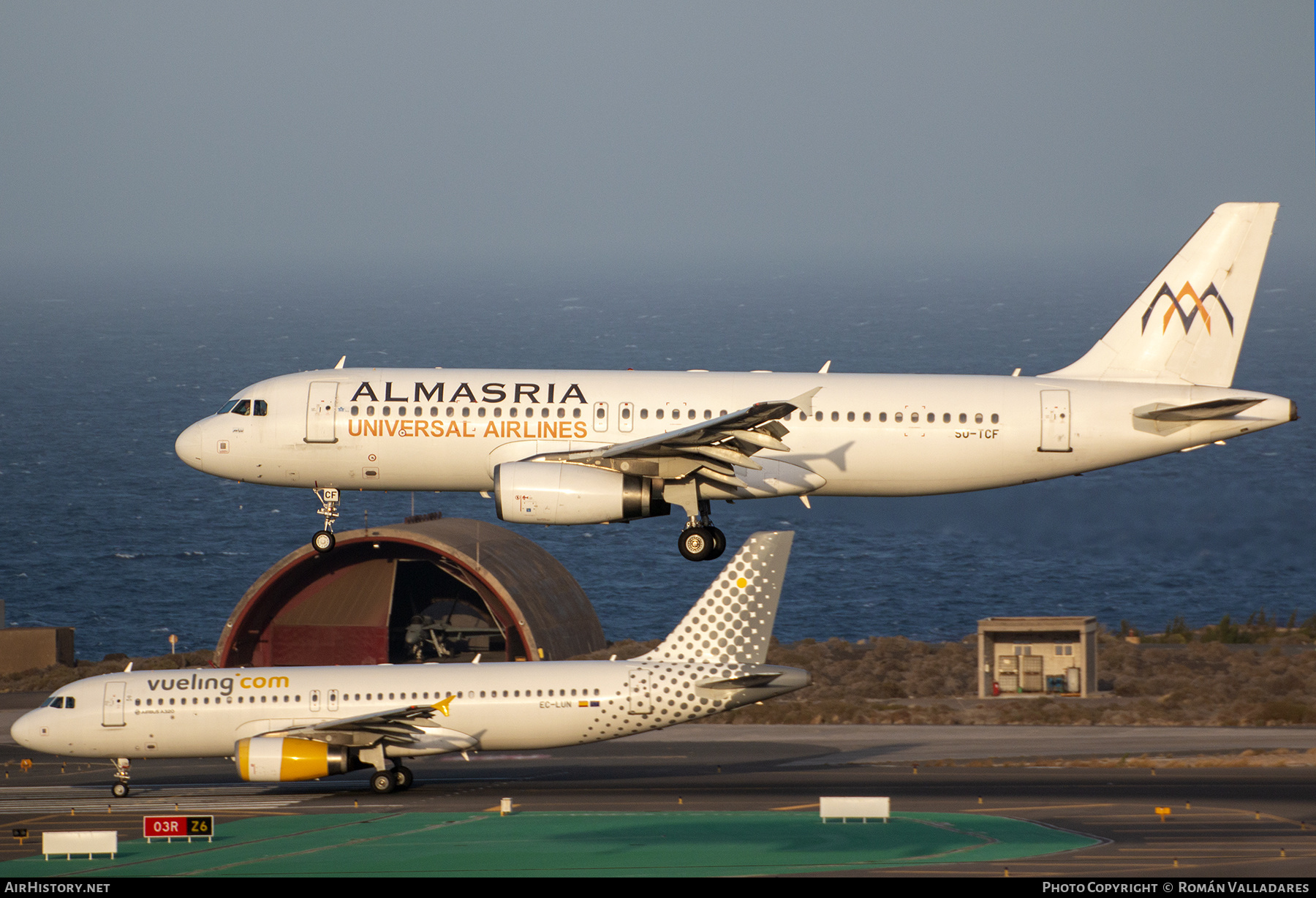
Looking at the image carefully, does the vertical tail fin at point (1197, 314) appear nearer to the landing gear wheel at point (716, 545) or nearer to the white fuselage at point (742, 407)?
the white fuselage at point (742, 407)

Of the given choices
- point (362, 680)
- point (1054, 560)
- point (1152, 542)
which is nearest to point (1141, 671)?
point (1152, 542)

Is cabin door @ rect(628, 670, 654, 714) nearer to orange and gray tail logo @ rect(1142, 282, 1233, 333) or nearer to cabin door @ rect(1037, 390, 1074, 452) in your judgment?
cabin door @ rect(1037, 390, 1074, 452)

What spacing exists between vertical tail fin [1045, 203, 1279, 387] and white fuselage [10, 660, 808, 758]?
13585 mm

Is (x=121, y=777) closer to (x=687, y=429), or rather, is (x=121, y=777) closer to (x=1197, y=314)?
(x=687, y=429)

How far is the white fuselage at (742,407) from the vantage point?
45500 millimetres

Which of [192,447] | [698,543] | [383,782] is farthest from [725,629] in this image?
[192,447]

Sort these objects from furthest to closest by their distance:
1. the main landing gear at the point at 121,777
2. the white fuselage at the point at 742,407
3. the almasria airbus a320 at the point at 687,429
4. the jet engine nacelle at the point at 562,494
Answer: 1. the main landing gear at the point at 121,777
2. the white fuselage at the point at 742,407
3. the almasria airbus a320 at the point at 687,429
4. the jet engine nacelle at the point at 562,494

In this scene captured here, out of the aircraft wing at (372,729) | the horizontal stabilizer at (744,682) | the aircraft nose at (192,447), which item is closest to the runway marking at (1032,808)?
the horizontal stabilizer at (744,682)

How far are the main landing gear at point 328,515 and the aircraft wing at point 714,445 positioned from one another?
6530 millimetres

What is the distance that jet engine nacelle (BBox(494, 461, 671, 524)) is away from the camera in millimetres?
43750

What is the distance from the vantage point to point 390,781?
50438 mm

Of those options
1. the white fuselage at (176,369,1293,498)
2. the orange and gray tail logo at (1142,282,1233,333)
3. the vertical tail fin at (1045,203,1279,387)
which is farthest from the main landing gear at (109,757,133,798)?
the orange and gray tail logo at (1142,282,1233,333)

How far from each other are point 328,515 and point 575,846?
12.4m

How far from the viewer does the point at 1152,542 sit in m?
62.8
